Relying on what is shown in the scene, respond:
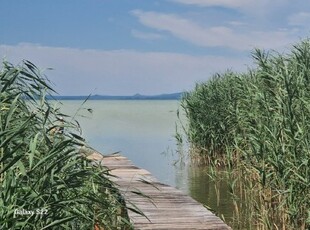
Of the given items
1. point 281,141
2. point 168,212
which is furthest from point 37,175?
point 281,141

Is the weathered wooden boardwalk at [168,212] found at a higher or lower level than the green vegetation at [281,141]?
lower

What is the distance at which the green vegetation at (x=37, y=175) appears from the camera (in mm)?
3102

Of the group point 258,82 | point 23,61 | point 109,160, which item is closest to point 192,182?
point 109,160

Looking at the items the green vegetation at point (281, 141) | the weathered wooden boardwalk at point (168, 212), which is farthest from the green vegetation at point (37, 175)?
the green vegetation at point (281, 141)

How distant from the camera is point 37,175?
11.3ft

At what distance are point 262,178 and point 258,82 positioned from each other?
89.2 inches

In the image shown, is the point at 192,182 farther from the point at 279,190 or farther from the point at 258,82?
the point at 279,190

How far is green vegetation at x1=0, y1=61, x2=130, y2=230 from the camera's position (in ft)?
10.2

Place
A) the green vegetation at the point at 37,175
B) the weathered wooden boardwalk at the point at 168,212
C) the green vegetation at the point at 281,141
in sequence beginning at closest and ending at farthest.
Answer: the green vegetation at the point at 37,175 → the weathered wooden boardwalk at the point at 168,212 → the green vegetation at the point at 281,141

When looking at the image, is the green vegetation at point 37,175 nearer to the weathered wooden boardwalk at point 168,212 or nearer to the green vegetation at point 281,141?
the weathered wooden boardwalk at point 168,212

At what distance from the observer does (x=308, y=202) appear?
5645mm

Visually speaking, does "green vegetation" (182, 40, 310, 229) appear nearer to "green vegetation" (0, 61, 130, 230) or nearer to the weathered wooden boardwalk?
the weathered wooden boardwalk

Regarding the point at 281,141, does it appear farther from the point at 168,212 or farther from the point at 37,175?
the point at 37,175

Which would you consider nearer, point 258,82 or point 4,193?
point 4,193
